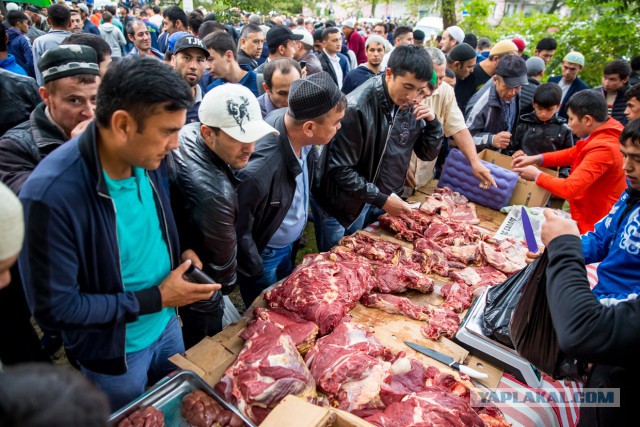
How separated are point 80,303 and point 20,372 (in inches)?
38.3

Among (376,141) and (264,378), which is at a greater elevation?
(376,141)

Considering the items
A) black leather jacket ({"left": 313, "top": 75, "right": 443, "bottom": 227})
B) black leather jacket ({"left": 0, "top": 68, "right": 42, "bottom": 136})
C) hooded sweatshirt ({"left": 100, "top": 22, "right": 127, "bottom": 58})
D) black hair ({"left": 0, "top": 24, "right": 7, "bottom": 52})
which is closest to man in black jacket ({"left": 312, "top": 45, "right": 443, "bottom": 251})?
black leather jacket ({"left": 313, "top": 75, "right": 443, "bottom": 227})

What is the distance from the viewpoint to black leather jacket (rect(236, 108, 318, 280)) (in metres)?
2.57

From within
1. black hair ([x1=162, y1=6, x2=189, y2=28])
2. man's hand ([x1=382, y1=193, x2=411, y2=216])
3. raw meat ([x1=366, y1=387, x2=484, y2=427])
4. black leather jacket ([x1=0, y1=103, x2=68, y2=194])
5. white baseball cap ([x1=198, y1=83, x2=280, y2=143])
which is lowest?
raw meat ([x1=366, y1=387, x2=484, y2=427])

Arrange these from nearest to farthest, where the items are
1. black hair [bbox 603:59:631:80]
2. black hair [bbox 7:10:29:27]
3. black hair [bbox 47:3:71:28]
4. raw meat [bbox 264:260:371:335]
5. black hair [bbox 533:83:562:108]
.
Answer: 1. raw meat [bbox 264:260:371:335]
2. black hair [bbox 533:83:562:108]
3. black hair [bbox 47:3:71:28]
4. black hair [bbox 603:59:631:80]
5. black hair [bbox 7:10:29:27]

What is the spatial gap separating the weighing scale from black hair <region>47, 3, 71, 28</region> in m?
6.46

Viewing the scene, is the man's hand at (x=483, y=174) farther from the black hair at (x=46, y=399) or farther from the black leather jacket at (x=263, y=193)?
the black hair at (x=46, y=399)

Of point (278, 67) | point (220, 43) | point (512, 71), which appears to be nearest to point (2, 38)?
point (220, 43)

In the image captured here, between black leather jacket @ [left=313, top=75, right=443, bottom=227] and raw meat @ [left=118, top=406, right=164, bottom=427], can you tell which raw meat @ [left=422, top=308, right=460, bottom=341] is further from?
raw meat @ [left=118, top=406, right=164, bottom=427]

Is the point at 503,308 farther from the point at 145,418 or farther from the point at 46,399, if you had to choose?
the point at 46,399

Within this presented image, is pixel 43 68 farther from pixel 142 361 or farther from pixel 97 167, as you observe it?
pixel 142 361

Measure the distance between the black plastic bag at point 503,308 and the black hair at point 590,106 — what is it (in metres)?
2.29

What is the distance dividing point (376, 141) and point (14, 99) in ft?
9.73

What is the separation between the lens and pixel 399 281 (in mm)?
3012
